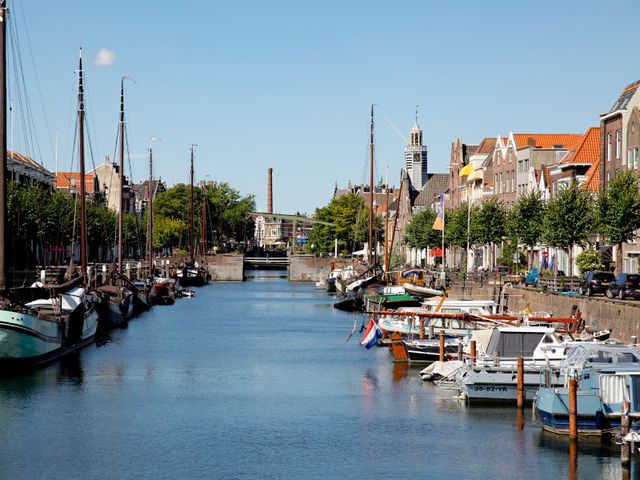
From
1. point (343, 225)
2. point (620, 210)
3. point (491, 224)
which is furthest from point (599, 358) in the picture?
point (343, 225)

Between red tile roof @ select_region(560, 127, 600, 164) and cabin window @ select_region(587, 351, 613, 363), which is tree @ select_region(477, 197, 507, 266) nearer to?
red tile roof @ select_region(560, 127, 600, 164)

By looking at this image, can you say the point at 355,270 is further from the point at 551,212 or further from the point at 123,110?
the point at 551,212

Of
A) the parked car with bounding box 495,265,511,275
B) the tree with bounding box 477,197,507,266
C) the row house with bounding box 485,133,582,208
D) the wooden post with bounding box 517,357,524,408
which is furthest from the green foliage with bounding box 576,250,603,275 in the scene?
the wooden post with bounding box 517,357,524,408

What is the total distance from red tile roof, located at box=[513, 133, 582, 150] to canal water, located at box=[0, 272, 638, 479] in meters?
57.0

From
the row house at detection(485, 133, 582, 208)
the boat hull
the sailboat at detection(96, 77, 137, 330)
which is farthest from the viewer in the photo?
the row house at detection(485, 133, 582, 208)

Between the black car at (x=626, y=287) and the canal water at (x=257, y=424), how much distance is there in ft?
42.0

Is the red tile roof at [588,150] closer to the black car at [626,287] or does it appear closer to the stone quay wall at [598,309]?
the stone quay wall at [598,309]

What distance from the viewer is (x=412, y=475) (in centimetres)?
2995

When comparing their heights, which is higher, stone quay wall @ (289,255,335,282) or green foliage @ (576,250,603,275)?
green foliage @ (576,250,603,275)

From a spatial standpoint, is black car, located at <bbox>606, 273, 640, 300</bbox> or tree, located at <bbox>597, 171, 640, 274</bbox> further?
tree, located at <bbox>597, 171, 640, 274</bbox>

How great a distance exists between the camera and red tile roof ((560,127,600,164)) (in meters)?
93.1

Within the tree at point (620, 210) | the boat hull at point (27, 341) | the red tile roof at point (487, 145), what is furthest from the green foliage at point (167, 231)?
the boat hull at point (27, 341)

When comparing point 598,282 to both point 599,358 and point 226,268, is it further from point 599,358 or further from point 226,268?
point 226,268

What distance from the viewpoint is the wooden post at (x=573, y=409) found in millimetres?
31281
